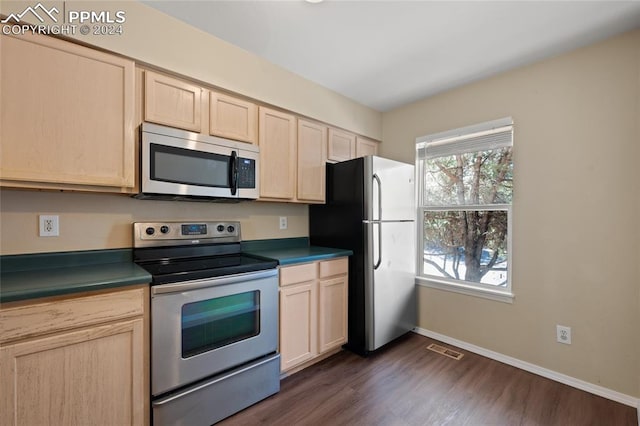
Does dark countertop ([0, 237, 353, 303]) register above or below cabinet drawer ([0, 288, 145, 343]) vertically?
above

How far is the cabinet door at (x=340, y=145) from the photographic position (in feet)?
9.22

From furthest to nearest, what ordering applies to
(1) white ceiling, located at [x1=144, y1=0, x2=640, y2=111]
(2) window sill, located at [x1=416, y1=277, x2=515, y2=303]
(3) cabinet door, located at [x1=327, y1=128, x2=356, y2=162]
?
(3) cabinet door, located at [x1=327, y1=128, x2=356, y2=162] → (2) window sill, located at [x1=416, y1=277, x2=515, y2=303] → (1) white ceiling, located at [x1=144, y1=0, x2=640, y2=111]

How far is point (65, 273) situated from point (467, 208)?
9.95ft

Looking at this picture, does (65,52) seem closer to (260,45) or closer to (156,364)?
(260,45)

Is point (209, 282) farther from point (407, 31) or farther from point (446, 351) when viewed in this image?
point (446, 351)

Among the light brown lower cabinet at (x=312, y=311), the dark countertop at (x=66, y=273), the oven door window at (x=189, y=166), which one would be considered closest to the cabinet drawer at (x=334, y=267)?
the light brown lower cabinet at (x=312, y=311)

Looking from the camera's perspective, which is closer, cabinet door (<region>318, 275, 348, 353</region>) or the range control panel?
the range control panel

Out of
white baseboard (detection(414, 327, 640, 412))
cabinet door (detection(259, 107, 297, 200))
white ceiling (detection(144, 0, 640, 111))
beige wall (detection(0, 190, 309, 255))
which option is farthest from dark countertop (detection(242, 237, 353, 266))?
white ceiling (detection(144, 0, 640, 111))

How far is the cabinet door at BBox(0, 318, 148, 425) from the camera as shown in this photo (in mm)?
1144

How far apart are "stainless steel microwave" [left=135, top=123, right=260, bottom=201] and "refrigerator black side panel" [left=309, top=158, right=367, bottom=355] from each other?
2.74 feet

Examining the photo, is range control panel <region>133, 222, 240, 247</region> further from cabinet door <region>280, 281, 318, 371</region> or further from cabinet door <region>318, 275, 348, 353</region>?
cabinet door <region>318, 275, 348, 353</region>

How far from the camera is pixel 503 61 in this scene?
88.7 inches

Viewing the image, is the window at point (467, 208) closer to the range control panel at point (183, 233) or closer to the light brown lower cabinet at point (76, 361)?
the range control panel at point (183, 233)

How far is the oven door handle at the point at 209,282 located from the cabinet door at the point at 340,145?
1409 millimetres
